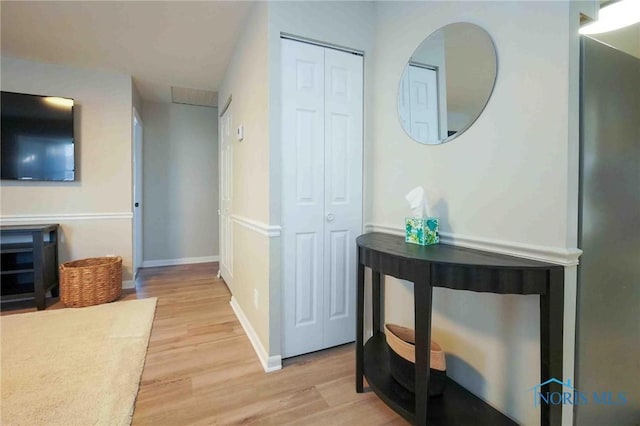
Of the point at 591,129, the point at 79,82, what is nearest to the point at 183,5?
the point at 79,82

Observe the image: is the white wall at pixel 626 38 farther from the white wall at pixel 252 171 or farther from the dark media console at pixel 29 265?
the dark media console at pixel 29 265

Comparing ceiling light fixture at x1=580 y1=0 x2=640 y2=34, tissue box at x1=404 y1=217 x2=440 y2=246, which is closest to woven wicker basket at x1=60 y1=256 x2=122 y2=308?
tissue box at x1=404 y1=217 x2=440 y2=246

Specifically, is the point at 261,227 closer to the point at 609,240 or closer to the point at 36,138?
the point at 609,240

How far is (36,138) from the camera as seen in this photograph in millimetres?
2809

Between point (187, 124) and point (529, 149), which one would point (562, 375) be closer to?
point (529, 149)

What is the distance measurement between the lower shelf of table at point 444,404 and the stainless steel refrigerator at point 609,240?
31 centimetres

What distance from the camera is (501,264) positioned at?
995 millimetres

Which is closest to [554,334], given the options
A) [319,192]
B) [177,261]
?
[319,192]

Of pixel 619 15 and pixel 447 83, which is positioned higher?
pixel 619 15

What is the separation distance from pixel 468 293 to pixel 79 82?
3994 mm

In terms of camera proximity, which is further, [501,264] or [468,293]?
[468,293]

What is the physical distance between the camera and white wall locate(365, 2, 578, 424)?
3.41 feet

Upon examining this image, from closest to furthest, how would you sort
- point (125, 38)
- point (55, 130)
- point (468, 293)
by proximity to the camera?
point (468, 293) → point (125, 38) → point (55, 130)

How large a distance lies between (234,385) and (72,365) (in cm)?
100
